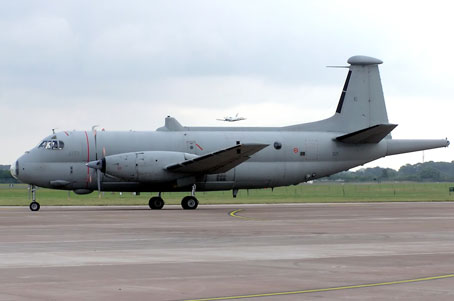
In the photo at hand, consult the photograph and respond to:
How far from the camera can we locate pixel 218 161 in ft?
139

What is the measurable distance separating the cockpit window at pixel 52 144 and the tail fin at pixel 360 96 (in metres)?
16.9

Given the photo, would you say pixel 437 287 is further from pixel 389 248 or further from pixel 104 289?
pixel 389 248

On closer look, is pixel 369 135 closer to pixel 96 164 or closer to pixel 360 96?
pixel 360 96

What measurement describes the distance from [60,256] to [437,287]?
8593 millimetres

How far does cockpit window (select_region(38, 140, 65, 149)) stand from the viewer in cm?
4334

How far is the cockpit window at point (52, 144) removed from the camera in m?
43.3

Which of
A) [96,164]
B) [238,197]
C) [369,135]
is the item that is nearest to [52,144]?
[96,164]

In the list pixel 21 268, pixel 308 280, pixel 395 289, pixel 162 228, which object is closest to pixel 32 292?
pixel 21 268

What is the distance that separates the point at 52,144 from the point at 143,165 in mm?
5257

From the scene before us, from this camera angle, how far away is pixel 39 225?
2892cm

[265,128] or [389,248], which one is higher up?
[265,128]

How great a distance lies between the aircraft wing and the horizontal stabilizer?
7.79 m

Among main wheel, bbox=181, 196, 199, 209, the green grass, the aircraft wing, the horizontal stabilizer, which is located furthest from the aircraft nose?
the horizontal stabilizer

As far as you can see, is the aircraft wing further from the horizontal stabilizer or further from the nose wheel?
the horizontal stabilizer
